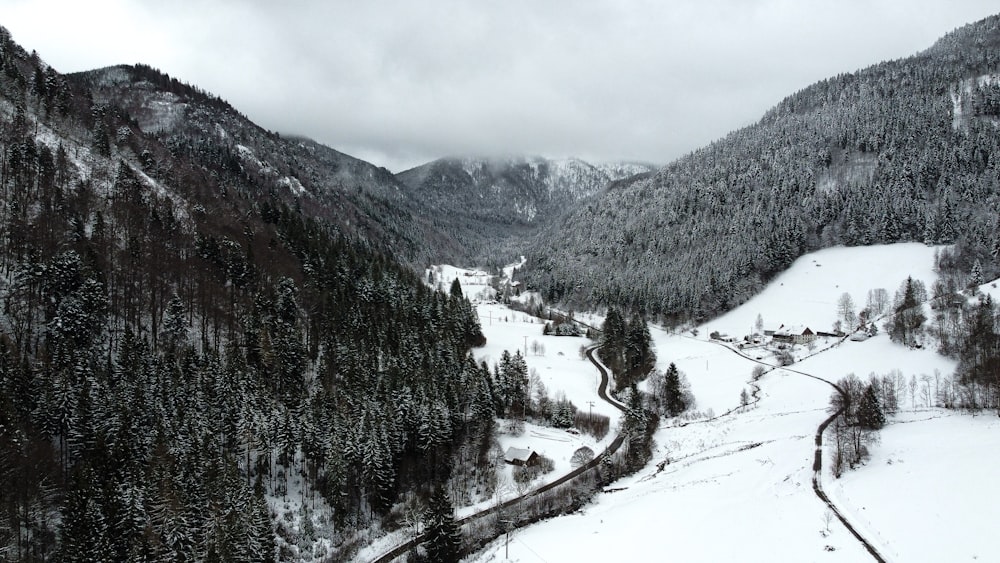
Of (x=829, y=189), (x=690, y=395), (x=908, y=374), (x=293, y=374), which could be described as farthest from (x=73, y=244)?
(x=829, y=189)

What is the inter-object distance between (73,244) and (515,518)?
65.2 meters

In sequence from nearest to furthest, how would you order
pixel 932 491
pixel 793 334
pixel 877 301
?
pixel 932 491 < pixel 793 334 < pixel 877 301

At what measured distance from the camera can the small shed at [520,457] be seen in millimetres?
64000

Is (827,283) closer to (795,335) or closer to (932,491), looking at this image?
(795,335)

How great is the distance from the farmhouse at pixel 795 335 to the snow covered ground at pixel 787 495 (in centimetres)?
2802

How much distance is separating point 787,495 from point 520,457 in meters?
30.4

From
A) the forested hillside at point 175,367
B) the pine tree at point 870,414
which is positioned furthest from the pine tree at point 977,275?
the forested hillside at point 175,367

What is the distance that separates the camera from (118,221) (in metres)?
76.2

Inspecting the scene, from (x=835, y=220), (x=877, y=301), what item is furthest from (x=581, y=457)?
(x=835, y=220)

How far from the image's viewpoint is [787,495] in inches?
1822

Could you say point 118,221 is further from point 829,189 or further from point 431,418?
point 829,189

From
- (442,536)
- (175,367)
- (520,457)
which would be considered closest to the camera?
(442,536)

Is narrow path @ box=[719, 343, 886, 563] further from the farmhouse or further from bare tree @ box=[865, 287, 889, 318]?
bare tree @ box=[865, 287, 889, 318]

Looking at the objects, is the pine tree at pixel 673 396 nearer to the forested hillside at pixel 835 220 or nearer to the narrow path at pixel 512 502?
the narrow path at pixel 512 502
